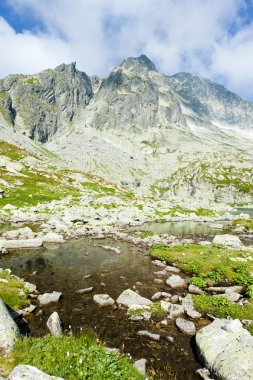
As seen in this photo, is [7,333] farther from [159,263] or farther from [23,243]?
[23,243]

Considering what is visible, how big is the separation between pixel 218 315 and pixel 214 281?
7401 millimetres

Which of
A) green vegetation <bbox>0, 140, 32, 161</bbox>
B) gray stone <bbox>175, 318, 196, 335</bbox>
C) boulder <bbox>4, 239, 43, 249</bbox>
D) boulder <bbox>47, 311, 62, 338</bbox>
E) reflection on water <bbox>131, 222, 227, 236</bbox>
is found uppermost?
green vegetation <bbox>0, 140, 32, 161</bbox>

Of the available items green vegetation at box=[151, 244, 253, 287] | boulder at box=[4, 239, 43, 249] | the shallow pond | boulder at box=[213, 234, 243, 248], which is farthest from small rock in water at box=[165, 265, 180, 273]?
boulder at box=[4, 239, 43, 249]

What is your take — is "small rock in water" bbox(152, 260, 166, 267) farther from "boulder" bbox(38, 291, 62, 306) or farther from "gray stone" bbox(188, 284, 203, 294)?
"boulder" bbox(38, 291, 62, 306)

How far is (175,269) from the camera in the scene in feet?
92.8

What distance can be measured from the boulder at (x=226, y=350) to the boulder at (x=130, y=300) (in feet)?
17.7

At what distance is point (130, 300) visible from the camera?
19438 millimetres

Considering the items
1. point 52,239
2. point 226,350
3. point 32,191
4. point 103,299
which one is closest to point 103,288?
point 103,299

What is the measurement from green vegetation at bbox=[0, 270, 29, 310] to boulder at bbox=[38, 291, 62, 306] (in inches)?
35.8

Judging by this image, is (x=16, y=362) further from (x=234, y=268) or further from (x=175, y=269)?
(x=234, y=268)

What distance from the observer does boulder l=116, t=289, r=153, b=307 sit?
19.3 metres

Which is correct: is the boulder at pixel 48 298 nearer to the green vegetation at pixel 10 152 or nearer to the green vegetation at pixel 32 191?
the green vegetation at pixel 32 191

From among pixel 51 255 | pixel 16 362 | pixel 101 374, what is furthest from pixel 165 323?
pixel 51 255

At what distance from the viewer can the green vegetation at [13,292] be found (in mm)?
18109
